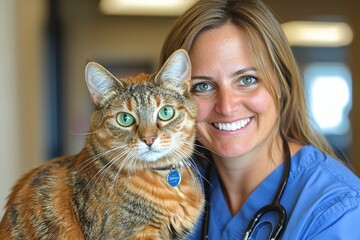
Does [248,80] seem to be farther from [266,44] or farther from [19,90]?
[19,90]

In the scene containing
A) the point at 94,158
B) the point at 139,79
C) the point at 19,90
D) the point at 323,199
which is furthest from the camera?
the point at 19,90

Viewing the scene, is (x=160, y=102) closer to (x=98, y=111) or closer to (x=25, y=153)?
(x=98, y=111)

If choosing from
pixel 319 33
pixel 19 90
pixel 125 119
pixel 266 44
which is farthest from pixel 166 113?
pixel 319 33

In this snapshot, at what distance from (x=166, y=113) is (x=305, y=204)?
473mm

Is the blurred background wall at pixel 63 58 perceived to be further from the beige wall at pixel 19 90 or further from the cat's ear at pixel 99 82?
the cat's ear at pixel 99 82

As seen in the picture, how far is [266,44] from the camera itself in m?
1.59

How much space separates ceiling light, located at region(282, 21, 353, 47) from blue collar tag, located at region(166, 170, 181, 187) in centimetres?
409

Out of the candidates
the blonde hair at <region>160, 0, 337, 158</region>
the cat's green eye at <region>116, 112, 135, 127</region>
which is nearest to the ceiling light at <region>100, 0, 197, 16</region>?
the blonde hair at <region>160, 0, 337, 158</region>

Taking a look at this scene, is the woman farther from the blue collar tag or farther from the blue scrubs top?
the blue collar tag

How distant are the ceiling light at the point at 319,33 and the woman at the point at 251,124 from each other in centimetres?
385

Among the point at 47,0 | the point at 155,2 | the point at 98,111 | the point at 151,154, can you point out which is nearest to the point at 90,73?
the point at 98,111

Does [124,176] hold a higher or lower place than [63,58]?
lower

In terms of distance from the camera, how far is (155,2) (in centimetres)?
516

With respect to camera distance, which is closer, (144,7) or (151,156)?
(151,156)
